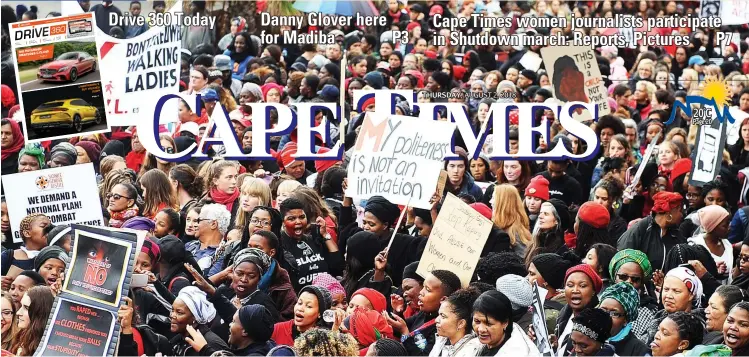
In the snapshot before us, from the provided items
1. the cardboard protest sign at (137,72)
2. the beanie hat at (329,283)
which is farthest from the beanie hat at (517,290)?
the cardboard protest sign at (137,72)

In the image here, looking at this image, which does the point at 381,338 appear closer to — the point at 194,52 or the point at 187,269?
the point at 187,269

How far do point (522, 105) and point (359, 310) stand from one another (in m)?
5.69

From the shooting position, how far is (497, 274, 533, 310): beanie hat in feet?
27.8

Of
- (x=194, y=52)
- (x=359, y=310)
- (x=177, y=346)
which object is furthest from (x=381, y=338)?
(x=194, y=52)

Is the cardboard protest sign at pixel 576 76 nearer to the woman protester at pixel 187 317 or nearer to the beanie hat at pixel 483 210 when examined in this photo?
the beanie hat at pixel 483 210

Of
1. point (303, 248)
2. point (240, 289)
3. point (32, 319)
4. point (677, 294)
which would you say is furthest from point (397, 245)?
point (32, 319)

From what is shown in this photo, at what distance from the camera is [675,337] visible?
8.11m

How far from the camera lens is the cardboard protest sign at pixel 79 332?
321 inches

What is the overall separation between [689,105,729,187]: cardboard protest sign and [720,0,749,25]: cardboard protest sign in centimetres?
452

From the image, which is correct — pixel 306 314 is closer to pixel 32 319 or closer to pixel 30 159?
pixel 32 319

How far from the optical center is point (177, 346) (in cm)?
851

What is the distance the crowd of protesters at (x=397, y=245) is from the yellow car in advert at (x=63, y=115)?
1.23 feet

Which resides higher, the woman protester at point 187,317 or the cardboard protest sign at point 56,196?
the cardboard protest sign at point 56,196

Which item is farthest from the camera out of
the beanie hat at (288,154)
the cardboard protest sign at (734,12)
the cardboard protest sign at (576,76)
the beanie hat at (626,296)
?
the cardboard protest sign at (734,12)
